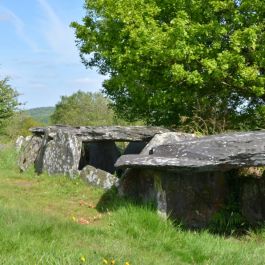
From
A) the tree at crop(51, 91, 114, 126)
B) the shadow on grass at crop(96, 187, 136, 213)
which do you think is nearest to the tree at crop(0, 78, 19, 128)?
the tree at crop(51, 91, 114, 126)

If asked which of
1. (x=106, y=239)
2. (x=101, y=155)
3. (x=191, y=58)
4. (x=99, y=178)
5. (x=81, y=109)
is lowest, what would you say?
(x=106, y=239)

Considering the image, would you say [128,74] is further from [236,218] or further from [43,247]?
[43,247]

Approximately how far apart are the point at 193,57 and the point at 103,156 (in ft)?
15.0

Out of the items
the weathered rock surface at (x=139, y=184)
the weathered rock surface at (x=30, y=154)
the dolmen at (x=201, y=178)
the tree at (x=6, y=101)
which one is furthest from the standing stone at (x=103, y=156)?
the tree at (x=6, y=101)

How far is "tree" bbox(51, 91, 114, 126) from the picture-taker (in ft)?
215

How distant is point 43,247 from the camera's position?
5.84m

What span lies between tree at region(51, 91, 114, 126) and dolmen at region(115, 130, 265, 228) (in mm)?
52789

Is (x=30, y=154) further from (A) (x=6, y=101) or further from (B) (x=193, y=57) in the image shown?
(A) (x=6, y=101)

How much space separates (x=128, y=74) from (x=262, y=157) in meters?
8.53

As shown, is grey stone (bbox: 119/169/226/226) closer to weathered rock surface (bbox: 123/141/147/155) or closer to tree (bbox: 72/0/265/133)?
tree (bbox: 72/0/265/133)

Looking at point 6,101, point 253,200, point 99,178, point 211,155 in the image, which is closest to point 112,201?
point 99,178

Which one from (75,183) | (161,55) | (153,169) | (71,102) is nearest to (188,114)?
(161,55)

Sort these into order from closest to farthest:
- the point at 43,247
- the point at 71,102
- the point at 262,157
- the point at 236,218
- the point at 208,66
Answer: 1. the point at 43,247
2. the point at 262,157
3. the point at 236,218
4. the point at 208,66
5. the point at 71,102

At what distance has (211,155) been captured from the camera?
8.68 metres
